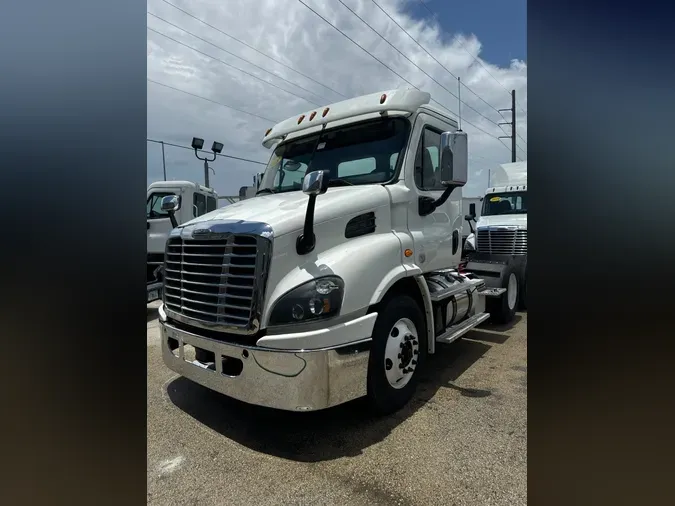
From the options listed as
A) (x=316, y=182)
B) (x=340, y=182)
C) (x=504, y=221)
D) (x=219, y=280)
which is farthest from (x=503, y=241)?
(x=219, y=280)

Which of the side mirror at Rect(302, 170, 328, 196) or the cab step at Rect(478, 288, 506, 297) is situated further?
the cab step at Rect(478, 288, 506, 297)

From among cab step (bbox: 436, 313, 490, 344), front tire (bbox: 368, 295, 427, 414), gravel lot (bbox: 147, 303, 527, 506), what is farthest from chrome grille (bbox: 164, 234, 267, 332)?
cab step (bbox: 436, 313, 490, 344)

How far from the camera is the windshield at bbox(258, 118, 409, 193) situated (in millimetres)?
3680

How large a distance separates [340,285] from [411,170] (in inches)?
61.8

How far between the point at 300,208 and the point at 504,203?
7946 mm

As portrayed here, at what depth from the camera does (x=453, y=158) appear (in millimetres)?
3414

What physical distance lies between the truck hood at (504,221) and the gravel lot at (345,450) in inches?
218

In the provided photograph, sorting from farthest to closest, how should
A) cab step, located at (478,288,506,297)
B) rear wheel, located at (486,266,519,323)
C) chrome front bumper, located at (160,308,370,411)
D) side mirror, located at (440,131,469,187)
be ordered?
1. rear wheel, located at (486,266,519,323)
2. cab step, located at (478,288,506,297)
3. side mirror, located at (440,131,469,187)
4. chrome front bumper, located at (160,308,370,411)

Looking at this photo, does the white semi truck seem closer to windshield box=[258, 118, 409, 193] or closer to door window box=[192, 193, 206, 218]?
windshield box=[258, 118, 409, 193]

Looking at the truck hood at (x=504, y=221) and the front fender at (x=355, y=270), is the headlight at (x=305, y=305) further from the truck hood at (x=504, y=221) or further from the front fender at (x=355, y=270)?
the truck hood at (x=504, y=221)

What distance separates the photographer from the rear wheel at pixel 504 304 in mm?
6336

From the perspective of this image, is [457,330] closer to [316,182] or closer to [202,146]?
[316,182]

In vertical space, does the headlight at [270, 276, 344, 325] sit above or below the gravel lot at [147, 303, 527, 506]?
above

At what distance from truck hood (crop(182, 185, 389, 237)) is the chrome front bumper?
845 millimetres
